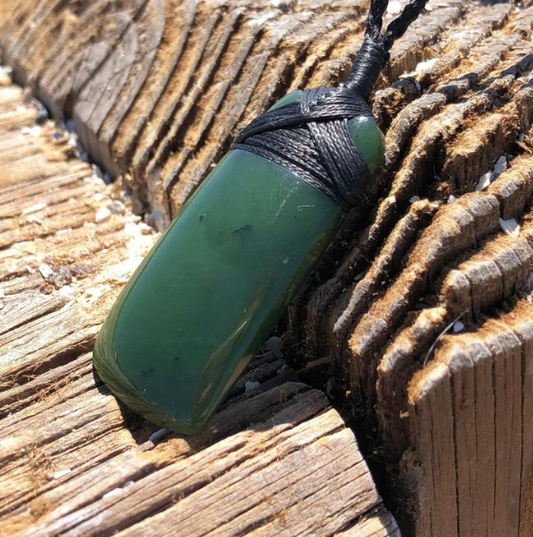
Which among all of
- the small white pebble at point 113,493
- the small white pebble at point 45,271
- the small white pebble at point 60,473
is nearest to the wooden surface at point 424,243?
the small white pebble at point 45,271

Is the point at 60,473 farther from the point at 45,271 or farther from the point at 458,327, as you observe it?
the point at 458,327

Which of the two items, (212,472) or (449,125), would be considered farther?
(449,125)

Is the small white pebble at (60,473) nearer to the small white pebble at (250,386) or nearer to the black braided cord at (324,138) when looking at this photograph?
the small white pebble at (250,386)

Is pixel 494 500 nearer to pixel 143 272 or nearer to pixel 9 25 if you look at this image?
pixel 143 272

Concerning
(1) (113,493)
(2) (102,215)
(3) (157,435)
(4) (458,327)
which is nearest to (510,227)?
(4) (458,327)

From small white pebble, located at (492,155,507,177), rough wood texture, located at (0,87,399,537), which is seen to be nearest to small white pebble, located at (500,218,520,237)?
small white pebble, located at (492,155,507,177)

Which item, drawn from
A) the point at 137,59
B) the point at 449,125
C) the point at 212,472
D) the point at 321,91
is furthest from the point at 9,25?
the point at 212,472

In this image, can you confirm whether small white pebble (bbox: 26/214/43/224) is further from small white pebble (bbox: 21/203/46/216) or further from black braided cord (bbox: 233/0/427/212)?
black braided cord (bbox: 233/0/427/212)
